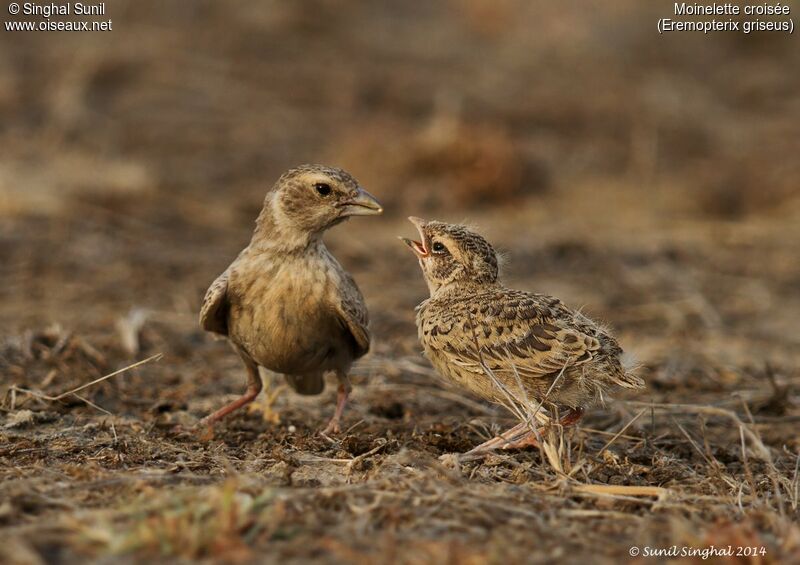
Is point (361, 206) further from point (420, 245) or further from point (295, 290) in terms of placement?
point (295, 290)

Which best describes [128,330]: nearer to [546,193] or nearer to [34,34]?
[546,193]

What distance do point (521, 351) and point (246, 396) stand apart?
6.33 ft

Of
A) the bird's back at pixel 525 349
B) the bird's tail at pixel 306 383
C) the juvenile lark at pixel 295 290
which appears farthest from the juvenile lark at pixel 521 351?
the bird's tail at pixel 306 383

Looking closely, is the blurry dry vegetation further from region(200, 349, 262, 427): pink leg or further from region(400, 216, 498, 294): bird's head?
region(400, 216, 498, 294): bird's head

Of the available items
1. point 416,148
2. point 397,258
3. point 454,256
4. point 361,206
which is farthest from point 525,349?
point 416,148

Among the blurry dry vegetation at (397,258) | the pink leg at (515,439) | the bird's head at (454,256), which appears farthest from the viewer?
the bird's head at (454,256)

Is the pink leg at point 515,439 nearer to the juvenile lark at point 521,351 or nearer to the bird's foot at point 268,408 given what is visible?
the juvenile lark at point 521,351

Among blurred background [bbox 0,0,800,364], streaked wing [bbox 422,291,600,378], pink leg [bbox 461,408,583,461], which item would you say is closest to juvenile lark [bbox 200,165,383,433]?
streaked wing [bbox 422,291,600,378]

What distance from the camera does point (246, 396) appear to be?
640 centimetres

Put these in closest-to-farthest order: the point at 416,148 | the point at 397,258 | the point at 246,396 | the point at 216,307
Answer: the point at 216,307 < the point at 246,396 < the point at 397,258 < the point at 416,148

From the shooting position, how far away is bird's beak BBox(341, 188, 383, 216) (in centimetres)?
612

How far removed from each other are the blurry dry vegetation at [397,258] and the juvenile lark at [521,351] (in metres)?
0.30

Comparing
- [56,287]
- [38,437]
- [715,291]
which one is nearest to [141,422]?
[38,437]

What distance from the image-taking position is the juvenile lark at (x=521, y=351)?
5.18 m
